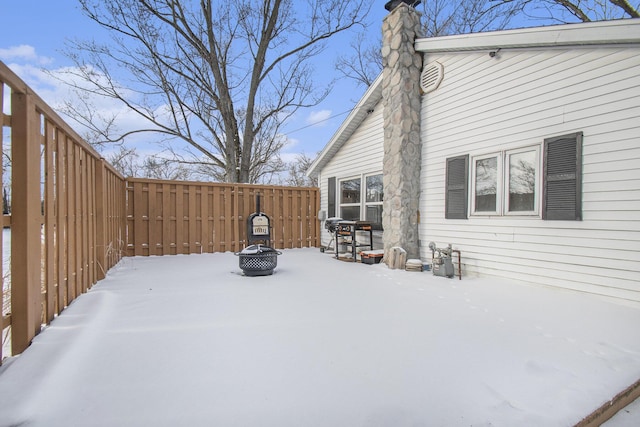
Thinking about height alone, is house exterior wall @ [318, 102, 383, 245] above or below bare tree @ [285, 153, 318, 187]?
below

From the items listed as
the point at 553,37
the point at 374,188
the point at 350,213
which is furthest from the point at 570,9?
the point at 350,213

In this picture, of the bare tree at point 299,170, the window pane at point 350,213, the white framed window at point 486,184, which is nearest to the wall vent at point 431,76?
the white framed window at point 486,184

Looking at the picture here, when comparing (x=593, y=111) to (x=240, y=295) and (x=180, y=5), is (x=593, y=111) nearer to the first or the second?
(x=240, y=295)

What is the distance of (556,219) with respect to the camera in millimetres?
3846

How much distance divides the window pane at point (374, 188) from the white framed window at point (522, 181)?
2.77 meters

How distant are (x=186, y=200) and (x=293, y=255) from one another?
275 centimetres

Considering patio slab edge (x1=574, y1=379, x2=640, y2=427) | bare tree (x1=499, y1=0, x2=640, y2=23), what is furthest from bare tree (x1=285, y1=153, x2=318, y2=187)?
patio slab edge (x1=574, y1=379, x2=640, y2=427)

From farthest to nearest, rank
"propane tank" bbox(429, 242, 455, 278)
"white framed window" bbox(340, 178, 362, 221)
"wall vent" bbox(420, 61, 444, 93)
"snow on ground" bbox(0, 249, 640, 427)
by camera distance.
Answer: "white framed window" bbox(340, 178, 362, 221), "wall vent" bbox(420, 61, 444, 93), "propane tank" bbox(429, 242, 455, 278), "snow on ground" bbox(0, 249, 640, 427)

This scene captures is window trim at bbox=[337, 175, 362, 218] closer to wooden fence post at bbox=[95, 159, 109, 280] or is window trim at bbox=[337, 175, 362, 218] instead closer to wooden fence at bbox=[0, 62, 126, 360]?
wooden fence post at bbox=[95, 159, 109, 280]

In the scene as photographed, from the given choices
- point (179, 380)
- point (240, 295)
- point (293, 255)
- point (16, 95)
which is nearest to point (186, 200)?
point (293, 255)

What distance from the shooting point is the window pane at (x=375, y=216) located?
691 cm

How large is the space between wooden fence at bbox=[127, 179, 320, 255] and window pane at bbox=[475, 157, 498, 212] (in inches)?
193

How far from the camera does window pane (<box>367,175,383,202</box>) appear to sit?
6926mm

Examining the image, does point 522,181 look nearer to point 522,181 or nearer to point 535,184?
point 522,181
